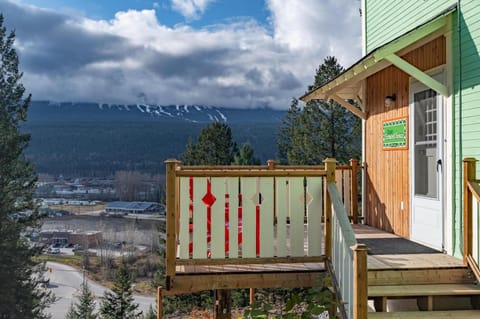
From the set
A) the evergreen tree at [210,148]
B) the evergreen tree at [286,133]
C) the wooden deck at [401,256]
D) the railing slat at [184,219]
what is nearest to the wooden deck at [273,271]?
the wooden deck at [401,256]

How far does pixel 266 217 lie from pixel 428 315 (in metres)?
1.83

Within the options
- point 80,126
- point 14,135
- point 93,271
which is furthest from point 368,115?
point 80,126

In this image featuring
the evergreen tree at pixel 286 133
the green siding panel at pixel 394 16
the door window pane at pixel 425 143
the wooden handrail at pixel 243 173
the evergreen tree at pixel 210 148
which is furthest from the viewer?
the evergreen tree at pixel 286 133

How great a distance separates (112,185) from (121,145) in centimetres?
1723

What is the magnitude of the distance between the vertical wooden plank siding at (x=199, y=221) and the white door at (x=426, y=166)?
115 inches

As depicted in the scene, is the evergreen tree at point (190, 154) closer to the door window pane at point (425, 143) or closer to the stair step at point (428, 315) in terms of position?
the door window pane at point (425, 143)

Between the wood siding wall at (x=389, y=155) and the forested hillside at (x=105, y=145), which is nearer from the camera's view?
the wood siding wall at (x=389, y=155)

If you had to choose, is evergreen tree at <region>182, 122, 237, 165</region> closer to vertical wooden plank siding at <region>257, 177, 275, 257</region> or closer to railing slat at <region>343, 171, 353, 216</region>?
railing slat at <region>343, 171, 353, 216</region>

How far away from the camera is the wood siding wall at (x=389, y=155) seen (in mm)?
5992

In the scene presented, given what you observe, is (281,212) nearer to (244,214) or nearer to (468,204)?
(244,214)

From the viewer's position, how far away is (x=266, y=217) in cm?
466

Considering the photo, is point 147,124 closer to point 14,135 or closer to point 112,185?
point 112,185

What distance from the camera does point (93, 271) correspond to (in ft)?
233

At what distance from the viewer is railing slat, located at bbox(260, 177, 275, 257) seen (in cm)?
462
